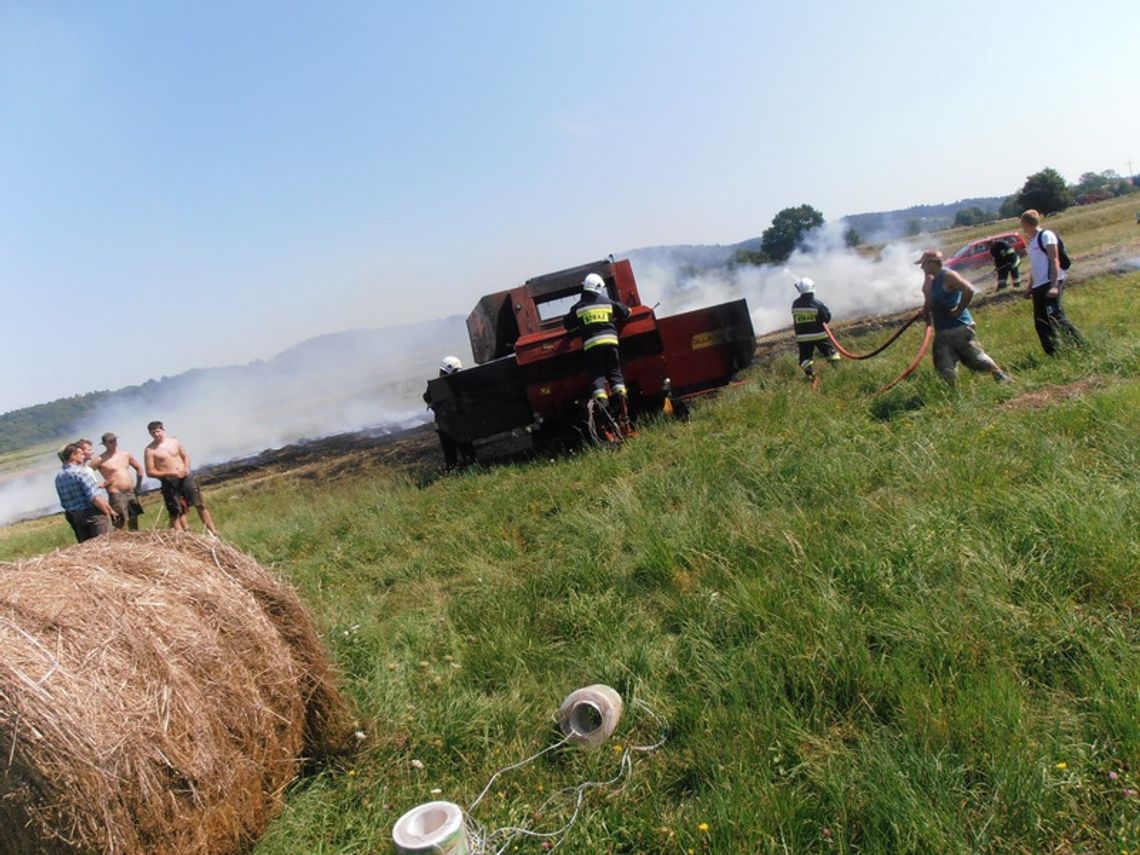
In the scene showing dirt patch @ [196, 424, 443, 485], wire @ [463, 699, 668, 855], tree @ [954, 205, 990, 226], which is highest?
tree @ [954, 205, 990, 226]

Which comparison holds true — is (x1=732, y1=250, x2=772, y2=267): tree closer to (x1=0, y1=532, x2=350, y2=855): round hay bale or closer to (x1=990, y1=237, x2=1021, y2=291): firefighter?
(x1=990, y1=237, x2=1021, y2=291): firefighter

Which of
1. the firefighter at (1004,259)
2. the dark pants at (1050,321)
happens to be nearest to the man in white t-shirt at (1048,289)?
the dark pants at (1050,321)

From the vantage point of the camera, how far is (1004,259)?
1598 cm

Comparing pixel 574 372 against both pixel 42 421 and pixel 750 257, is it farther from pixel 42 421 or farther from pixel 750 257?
pixel 42 421

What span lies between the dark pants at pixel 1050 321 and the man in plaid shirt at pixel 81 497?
385 inches

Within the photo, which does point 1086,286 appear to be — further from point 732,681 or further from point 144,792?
point 144,792

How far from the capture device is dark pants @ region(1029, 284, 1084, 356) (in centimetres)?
688

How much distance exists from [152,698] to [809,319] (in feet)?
27.7

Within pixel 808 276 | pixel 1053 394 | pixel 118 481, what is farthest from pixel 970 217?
pixel 118 481

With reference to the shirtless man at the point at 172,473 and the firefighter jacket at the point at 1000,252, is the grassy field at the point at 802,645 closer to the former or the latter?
the shirtless man at the point at 172,473

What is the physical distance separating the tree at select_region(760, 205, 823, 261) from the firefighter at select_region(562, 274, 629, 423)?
1649 inches

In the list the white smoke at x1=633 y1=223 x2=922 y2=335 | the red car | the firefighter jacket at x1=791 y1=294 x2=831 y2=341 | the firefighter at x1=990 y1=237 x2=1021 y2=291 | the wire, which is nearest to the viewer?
the wire

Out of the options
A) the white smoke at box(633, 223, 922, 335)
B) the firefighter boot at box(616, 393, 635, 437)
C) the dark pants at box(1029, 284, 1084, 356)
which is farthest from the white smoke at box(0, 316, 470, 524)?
the dark pants at box(1029, 284, 1084, 356)

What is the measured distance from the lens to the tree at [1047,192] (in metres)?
45.8
